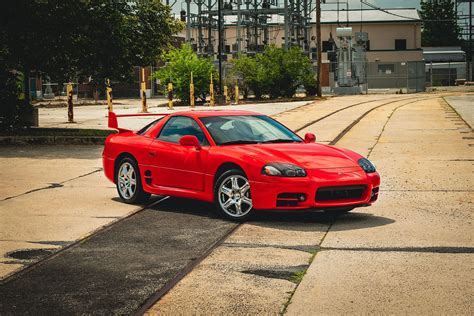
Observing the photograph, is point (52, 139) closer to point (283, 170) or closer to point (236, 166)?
point (236, 166)

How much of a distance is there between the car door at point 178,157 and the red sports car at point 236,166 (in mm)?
12

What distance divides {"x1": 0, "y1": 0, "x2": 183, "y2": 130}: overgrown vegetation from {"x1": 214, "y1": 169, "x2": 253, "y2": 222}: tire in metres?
11.7

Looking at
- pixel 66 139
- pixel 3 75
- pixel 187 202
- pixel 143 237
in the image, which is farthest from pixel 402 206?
pixel 3 75

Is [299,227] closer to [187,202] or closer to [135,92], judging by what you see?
[187,202]

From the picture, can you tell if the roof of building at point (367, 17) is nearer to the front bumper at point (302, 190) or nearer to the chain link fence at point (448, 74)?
the chain link fence at point (448, 74)

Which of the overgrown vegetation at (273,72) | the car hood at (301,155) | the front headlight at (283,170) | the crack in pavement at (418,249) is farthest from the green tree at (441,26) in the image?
the crack in pavement at (418,249)

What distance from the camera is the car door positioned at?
1123cm

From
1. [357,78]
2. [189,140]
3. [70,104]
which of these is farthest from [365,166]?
[357,78]

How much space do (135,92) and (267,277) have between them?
61.6m

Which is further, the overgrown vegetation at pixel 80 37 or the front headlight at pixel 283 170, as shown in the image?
the overgrown vegetation at pixel 80 37

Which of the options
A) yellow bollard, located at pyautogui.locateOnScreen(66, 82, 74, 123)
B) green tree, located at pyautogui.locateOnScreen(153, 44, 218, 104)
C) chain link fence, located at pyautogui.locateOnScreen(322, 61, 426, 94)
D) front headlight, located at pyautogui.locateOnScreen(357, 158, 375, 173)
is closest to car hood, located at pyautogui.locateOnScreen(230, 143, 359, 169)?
front headlight, located at pyautogui.locateOnScreen(357, 158, 375, 173)

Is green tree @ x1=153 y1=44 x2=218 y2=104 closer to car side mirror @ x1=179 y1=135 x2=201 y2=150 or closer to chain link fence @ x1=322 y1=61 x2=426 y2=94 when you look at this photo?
chain link fence @ x1=322 y1=61 x2=426 y2=94

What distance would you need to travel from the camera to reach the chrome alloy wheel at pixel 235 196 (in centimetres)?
1064

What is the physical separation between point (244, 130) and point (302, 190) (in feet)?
5.45
